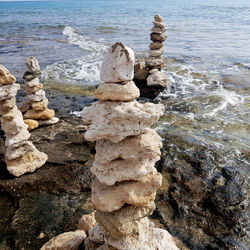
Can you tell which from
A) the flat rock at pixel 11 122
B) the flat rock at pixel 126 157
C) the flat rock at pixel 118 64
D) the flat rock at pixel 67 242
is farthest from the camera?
the flat rock at pixel 11 122

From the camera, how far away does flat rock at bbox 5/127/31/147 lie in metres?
6.28

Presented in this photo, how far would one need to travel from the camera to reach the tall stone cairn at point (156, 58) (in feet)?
43.6

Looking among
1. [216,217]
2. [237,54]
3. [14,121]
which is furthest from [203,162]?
[237,54]

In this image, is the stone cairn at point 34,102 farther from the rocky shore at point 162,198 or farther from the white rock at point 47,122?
the rocky shore at point 162,198

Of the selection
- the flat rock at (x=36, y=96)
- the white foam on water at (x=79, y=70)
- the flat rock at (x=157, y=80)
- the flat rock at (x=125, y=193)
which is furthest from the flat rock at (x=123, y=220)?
the white foam on water at (x=79, y=70)

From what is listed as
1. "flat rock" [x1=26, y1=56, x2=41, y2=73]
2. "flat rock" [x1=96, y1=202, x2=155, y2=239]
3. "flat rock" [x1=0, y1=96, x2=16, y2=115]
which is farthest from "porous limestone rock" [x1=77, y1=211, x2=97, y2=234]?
"flat rock" [x1=26, y1=56, x2=41, y2=73]

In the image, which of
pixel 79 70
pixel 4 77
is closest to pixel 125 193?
pixel 4 77

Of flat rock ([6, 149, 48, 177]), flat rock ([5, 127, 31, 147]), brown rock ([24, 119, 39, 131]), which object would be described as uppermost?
flat rock ([5, 127, 31, 147])

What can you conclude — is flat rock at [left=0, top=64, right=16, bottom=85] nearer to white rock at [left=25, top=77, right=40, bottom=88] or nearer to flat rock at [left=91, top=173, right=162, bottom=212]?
white rock at [left=25, top=77, right=40, bottom=88]

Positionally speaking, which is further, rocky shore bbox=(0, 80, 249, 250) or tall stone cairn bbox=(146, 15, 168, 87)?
tall stone cairn bbox=(146, 15, 168, 87)

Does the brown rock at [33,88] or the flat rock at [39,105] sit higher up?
the brown rock at [33,88]

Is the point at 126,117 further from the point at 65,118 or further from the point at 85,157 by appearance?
the point at 65,118

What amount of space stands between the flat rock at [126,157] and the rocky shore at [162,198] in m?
2.22

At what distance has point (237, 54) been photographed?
21203 mm
